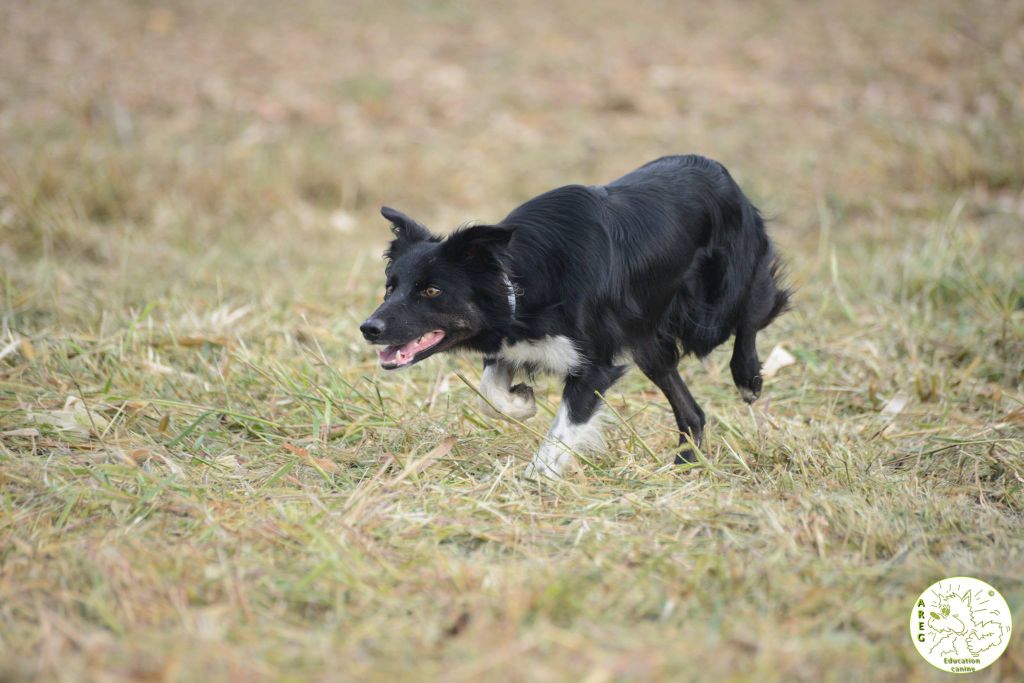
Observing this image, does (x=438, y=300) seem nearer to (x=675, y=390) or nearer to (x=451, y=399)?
(x=451, y=399)

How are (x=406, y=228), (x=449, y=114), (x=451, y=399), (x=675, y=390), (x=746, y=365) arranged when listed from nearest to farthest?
(x=406, y=228) < (x=675, y=390) < (x=746, y=365) < (x=451, y=399) < (x=449, y=114)

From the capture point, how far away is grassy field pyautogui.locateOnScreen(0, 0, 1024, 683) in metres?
2.76

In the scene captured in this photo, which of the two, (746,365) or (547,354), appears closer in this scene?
(547,354)

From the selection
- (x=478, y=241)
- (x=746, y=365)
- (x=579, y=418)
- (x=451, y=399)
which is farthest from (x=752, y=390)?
(x=478, y=241)

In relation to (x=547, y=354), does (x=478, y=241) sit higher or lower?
higher

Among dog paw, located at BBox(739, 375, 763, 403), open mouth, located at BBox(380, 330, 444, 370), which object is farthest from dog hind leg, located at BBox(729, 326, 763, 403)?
open mouth, located at BBox(380, 330, 444, 370)

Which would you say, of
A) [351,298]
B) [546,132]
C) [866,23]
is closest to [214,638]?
[351,298]

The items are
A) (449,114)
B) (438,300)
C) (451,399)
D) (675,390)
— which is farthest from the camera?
(449,114)

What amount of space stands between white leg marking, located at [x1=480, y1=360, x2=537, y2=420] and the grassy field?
0.13 m

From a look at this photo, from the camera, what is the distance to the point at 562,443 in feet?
12.8

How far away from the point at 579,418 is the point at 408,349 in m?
0.76

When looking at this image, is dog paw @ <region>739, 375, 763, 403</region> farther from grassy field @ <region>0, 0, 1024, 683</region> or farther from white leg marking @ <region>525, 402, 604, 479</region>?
white leg marking @ <region>525, 402, 604, 479</region>

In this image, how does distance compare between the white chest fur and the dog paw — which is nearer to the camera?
the white chest fur

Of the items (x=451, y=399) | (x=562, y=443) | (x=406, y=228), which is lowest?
(x=451, y=399)
